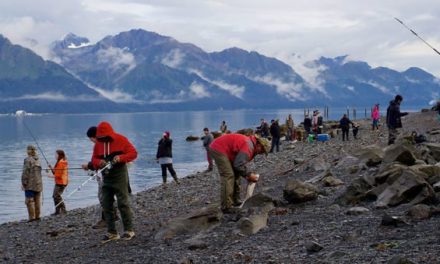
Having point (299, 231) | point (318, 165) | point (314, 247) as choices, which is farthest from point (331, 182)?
point (314, 247)

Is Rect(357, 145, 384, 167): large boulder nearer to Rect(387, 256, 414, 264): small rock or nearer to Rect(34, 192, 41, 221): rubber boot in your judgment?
Rect(34, 192, 41, 221): rubber boot

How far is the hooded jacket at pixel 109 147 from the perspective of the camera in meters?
11.1

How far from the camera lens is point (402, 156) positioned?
14.9m

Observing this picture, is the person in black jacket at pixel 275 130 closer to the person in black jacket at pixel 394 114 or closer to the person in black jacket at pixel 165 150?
the person in black jacket at pixel 165 150

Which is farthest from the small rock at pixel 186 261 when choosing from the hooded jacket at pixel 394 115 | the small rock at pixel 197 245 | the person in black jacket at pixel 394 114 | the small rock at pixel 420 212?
the hooded jacket at pixel 394 115

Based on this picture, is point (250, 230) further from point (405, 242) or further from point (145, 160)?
point (145, 160)

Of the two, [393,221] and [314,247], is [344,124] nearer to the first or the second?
[393,221]

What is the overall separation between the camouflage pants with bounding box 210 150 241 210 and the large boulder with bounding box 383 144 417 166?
13.5 feet

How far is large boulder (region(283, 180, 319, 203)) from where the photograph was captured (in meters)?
13.2

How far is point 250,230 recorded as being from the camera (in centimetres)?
1080

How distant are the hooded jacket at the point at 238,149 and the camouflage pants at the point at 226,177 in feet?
0.30

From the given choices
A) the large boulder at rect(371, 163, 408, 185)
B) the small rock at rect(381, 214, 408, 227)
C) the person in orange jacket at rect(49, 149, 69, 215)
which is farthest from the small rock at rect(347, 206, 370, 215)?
the person in orange jacket at rect(49, 149, 69, 215)

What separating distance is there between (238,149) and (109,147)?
8.10 ft

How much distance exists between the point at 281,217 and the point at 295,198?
1.27 m
